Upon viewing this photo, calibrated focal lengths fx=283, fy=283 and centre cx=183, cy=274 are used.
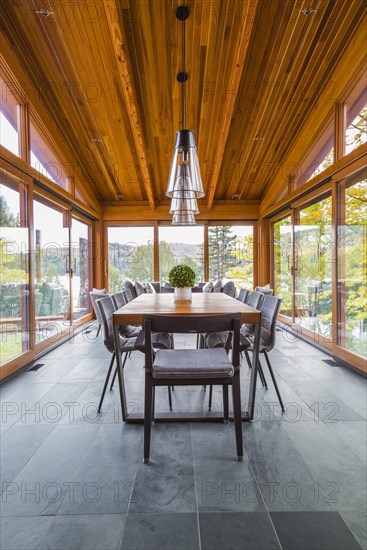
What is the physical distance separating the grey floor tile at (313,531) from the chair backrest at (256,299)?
151cm

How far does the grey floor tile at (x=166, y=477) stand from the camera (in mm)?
1378

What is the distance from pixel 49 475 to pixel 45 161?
3767 mm

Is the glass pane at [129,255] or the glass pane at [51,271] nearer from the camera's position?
the glass pane at [51,271]

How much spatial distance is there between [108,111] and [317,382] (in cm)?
439

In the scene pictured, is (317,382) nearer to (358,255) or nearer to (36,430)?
(358,255)

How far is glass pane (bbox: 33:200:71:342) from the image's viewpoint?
12.4 ft

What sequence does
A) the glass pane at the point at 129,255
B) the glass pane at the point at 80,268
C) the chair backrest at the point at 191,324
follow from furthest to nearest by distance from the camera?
the glass pane at the point at 129,255
the glass pane at the point at 80,268
the chair backrest at the point at 191,324

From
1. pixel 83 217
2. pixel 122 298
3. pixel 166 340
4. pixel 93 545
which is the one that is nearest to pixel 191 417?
pixel 166 340

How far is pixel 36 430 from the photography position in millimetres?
2016

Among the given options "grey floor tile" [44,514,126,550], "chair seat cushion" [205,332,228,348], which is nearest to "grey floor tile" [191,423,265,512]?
"grey floor tile" [44,514,126,550]

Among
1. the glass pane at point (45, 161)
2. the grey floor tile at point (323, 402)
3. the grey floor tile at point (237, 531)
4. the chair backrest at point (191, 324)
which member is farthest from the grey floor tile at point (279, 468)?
the glass pane at point (45, 161)

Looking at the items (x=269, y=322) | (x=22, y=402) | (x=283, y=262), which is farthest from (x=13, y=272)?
(x=283, y=262)

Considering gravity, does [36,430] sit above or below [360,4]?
below

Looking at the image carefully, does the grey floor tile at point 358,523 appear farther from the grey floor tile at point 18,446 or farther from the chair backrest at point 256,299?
the grey floor tile at point 18,446
